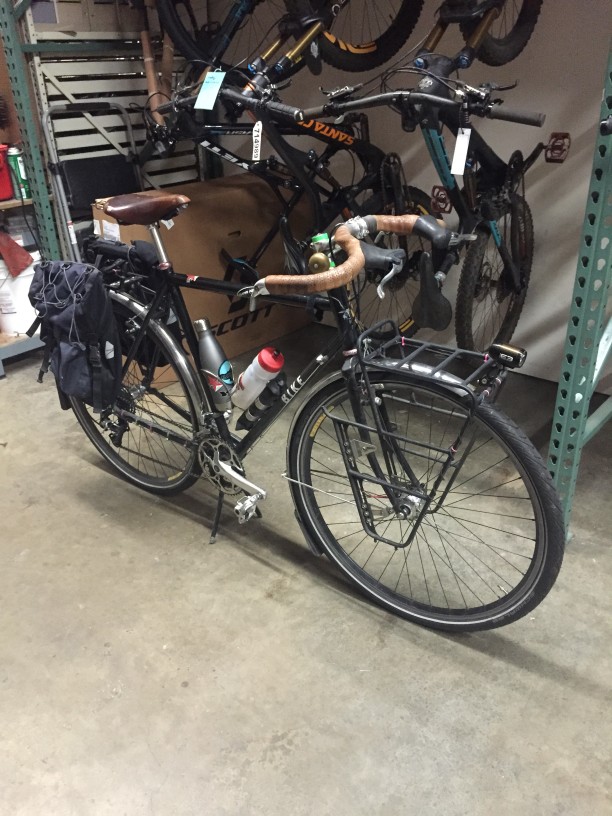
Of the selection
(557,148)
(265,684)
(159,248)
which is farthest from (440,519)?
(557,148)

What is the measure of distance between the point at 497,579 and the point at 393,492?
53cm

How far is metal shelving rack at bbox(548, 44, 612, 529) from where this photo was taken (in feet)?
4.56

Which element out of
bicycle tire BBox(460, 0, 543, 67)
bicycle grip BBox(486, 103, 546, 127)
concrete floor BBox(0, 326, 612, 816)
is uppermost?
bicycle tire BBox(460, 0, 543, 67)

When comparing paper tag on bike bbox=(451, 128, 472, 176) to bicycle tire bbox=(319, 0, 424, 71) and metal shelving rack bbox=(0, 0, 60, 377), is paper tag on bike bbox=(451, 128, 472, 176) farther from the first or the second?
metal shelving rack bbox=(0, 0, 60, 377)

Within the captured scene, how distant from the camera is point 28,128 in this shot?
8.90 ft

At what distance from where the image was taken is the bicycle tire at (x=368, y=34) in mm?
2400

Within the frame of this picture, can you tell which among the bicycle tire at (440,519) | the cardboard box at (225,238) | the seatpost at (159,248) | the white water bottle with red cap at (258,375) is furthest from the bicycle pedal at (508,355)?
the cardboard box at (225,238)

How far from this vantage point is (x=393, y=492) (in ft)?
5.10

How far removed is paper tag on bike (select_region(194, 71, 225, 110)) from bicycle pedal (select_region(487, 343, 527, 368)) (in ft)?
4.20

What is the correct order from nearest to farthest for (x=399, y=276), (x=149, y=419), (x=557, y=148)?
(x=149, y=419) < (x=557, y=148) < (x=399, y=276)

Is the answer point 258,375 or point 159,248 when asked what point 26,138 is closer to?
point 159,248

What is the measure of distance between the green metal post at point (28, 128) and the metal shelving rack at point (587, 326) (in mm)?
2337

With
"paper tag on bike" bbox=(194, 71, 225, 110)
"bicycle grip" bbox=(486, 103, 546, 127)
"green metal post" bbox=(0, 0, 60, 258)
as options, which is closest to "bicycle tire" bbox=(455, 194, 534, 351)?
"bicycle grip" bbox=(486, 103, 546, 127)

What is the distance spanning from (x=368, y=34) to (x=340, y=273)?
2.10m
